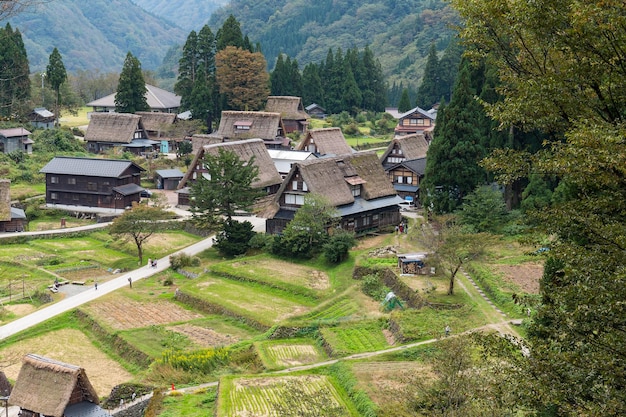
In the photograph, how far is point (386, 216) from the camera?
144ft

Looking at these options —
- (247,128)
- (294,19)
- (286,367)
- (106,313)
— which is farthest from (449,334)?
(294,19)

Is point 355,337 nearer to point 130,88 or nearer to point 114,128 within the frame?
point 114,128

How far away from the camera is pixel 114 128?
64.2 metres

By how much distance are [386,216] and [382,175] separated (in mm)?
2653

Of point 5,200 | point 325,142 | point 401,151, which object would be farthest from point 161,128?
point 401,151

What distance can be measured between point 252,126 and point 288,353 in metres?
37.6

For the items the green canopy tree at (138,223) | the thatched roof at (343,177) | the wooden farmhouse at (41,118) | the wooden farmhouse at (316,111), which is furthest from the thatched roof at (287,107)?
the green canopy tree at (138,223)

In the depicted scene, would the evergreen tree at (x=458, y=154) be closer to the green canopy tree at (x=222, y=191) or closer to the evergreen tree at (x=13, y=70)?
the green canopy tree at (x=222, y=191)

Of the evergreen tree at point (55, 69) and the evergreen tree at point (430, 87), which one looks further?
the evergreen tree at point (430, 87)

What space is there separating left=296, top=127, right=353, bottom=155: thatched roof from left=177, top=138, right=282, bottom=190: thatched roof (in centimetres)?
582

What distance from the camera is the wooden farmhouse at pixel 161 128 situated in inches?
2584

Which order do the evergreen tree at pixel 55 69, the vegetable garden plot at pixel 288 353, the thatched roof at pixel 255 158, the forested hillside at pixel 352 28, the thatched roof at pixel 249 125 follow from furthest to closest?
the forested hillside at pixel 352 28, the evergreen tree at pixel 55 69, the thatched roof at pixel 249 125, the thatched roof at pixel 255 158, the vegetable garden plot at pixel 288 353

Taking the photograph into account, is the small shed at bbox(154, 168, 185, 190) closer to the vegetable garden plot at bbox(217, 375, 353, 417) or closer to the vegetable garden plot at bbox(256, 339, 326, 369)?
the vegetable garden plot at bbox(256, 339, 326, 369)

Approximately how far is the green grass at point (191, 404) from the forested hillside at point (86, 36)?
12990 cm
